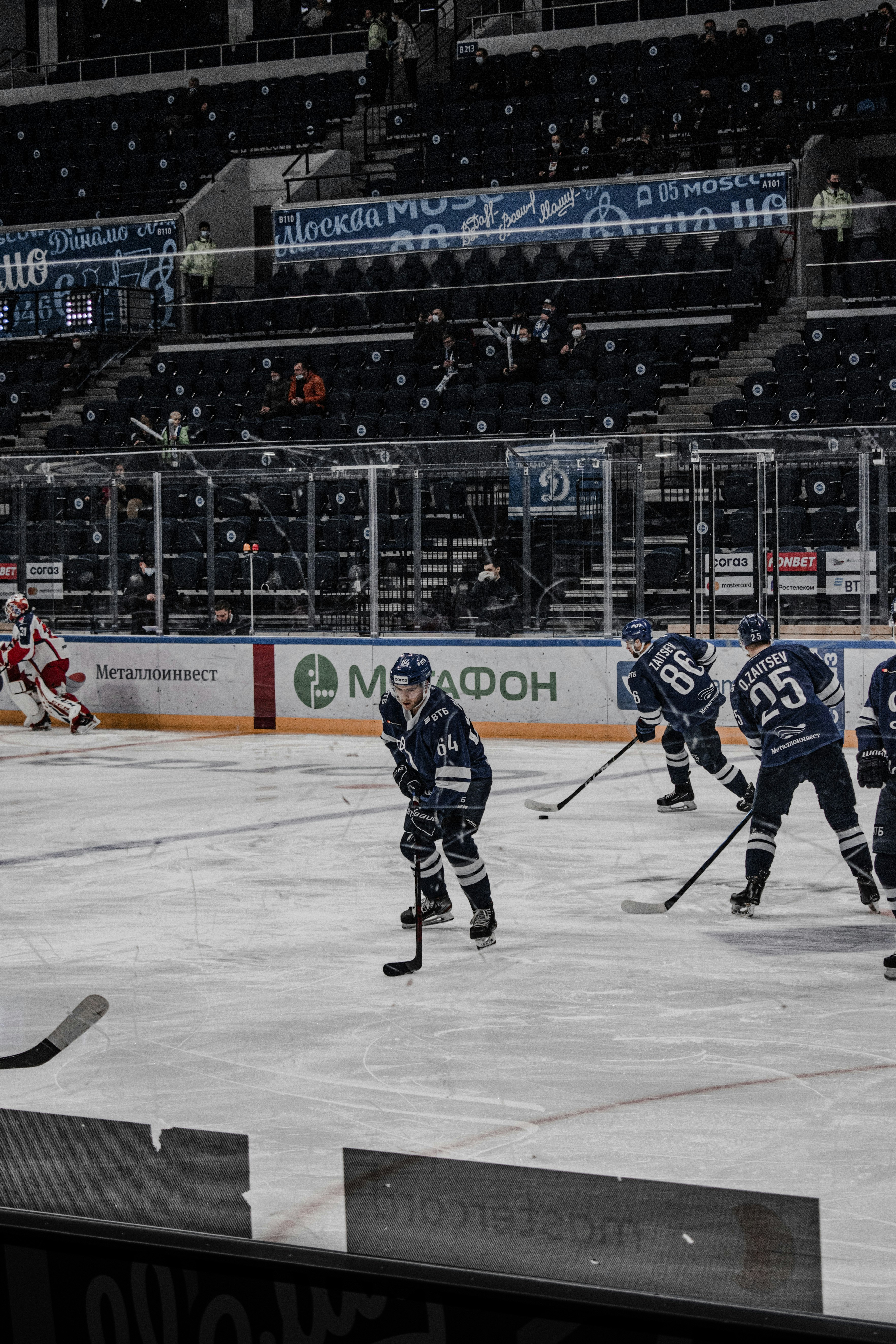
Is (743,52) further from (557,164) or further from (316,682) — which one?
(316,682)

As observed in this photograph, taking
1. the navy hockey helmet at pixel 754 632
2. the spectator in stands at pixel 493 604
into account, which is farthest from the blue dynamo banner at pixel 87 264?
the navy hockey helmet at pixel 754 632

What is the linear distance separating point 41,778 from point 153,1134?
1019cm

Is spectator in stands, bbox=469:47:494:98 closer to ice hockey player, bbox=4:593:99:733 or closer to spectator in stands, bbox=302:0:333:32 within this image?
spectator in stands, bbox=302:0:333:32

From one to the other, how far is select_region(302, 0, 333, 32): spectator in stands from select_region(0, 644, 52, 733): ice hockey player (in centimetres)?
1370

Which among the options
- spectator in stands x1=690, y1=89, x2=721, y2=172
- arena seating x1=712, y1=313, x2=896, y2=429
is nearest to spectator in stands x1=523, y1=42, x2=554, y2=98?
spectator in stands x1=690, y1=89, x2=721, y2=172

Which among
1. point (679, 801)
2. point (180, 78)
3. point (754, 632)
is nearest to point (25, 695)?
point (679, 801)

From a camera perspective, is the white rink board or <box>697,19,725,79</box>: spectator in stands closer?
the white rink board

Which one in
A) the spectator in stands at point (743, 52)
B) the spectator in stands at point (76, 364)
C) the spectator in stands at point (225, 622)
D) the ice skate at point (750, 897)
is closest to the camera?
the ice skate at point (750, 897)

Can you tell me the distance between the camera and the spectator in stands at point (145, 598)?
14750mm

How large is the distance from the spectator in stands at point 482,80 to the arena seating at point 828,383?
7.49 metres

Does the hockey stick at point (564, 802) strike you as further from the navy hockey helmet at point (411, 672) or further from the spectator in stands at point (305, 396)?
the spectator in stands at point (305, 396)

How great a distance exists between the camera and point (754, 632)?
7.04 meters

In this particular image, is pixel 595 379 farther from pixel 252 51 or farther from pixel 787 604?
pixel 252 51

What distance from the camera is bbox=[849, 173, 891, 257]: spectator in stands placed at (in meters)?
17.5
